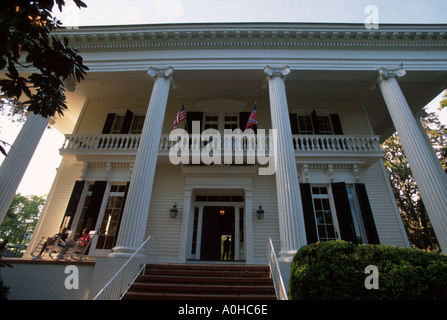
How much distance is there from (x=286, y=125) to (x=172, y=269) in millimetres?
5839

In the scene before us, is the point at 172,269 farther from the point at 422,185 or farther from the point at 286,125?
the point at 422,185

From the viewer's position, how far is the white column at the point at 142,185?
6535 millimetres

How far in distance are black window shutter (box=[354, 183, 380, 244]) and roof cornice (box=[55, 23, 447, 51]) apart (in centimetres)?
610

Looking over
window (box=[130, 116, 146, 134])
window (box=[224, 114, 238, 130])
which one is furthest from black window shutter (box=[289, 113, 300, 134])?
window (box=[130, 116, 146, 134])

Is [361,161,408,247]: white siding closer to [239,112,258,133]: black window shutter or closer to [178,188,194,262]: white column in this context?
[239,112,258,133]: black window shutter

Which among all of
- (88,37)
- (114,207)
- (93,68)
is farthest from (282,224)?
(88,37)

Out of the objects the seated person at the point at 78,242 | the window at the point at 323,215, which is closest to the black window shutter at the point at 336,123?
the window at the point at 323,215

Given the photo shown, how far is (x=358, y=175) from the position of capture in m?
10.0

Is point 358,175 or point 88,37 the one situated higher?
point 88,37

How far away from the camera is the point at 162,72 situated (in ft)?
30.2

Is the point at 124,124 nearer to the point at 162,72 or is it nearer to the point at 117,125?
the point at 117,125

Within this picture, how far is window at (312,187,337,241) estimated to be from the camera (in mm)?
9248

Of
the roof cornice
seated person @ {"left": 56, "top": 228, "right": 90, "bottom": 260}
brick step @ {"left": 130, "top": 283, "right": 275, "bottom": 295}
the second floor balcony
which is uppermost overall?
the roof cornice
